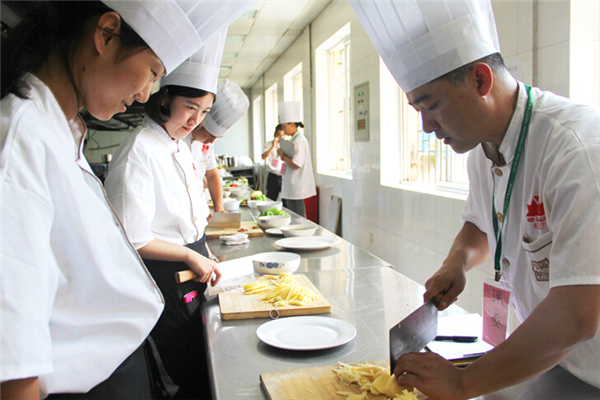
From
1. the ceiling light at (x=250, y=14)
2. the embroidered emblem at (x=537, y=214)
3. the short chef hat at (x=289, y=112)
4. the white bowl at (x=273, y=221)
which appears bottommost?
the white bowl at (x=273, y=221)

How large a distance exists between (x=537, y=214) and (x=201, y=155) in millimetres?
3070

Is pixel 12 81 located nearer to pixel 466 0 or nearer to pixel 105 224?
pixel 105 224

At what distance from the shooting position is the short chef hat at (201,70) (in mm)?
1850

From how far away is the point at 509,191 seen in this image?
1086 mm

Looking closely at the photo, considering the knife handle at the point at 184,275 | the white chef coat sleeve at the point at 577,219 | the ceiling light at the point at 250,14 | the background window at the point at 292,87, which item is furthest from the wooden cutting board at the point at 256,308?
the background window at the point at 292,87

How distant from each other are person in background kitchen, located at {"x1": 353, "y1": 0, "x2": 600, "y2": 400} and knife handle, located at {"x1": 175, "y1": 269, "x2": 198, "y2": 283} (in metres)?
0.82

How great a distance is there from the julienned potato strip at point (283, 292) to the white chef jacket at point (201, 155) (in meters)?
2.00

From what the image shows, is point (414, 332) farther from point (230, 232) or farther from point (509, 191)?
point (230, 232)

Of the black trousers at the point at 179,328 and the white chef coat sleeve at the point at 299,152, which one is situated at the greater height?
the white chef coat sleeve at the point at 299,152

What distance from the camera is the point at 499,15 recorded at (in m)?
2.62

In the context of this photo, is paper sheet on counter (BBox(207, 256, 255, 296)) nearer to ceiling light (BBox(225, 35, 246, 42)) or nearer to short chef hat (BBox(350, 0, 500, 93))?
short chef hat (BBox(350, 0, 500, 93))

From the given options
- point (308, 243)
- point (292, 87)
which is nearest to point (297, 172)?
point (308, 243)

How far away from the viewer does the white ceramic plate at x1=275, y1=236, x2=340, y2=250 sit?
7.77ft

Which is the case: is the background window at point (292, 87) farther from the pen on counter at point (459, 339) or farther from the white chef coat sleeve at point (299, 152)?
the pen on counter at point (459, 339)
